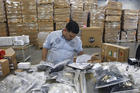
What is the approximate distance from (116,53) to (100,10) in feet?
11.1

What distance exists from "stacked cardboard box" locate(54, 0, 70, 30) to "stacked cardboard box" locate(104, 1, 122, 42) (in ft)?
5.69

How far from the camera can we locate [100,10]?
5.17 m

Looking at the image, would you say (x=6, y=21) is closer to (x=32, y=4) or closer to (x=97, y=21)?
(x=32, y=4)

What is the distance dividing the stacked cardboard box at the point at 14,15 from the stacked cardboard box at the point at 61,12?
1.37 metres

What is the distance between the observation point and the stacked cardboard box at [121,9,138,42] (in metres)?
5.50

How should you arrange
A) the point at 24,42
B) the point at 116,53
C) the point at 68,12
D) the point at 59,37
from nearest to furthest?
1. the point at 59,37
2. the point at 116,53
3. the point at 24,42
4. the point at 68,12

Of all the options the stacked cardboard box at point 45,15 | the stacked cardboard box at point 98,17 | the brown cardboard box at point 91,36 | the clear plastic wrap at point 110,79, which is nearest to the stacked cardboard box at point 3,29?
the stacked cardboard box at point 45,15

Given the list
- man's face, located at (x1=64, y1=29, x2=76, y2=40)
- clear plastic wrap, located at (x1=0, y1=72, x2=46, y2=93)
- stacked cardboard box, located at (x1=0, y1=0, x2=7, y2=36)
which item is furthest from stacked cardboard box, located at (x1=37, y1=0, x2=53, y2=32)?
clear plastic wrap, located at (x1=0, y1=72, x2=46, y2=93)

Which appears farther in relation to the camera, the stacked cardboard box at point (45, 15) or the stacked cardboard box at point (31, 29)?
the stacked cardboard box at point (31, 29)

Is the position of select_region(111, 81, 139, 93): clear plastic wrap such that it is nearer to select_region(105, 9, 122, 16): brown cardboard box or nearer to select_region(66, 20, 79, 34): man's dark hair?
select_region(66, 20, 79, 34): man's dark hair

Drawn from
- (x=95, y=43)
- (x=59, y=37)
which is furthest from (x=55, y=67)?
(x=95, y=43)

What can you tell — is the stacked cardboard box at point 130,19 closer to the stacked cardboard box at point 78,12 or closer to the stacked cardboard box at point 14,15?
the stacked cardboard box at point 78,12

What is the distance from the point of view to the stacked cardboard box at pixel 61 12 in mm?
4879

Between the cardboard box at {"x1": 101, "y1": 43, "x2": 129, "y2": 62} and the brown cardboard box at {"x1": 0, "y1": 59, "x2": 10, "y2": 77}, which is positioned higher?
the brown cardboard box at {"x1": 0, "y1": 59, "x2": 10, "y2": 77}
